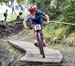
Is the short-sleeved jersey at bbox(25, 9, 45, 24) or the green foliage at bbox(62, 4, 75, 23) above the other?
the short-sleeved jersey at bbox(25, 9, 45, 24)

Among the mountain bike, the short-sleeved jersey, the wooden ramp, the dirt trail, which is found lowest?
the dirt trail

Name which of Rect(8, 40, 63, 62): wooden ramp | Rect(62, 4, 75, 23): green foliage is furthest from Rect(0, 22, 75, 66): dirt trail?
Rect(62, 4, 75, 23): green foliage

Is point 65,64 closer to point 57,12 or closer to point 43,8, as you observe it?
point 57,12

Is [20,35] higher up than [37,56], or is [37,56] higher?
[37,56]

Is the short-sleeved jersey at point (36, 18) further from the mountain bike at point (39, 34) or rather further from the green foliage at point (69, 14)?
the green foliage at point (69, 14)

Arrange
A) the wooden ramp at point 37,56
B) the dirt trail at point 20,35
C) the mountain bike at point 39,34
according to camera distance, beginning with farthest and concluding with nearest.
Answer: the dirt trail at point 20,35 < the mountain bike at point 39,34 < the wooden ramp at point 37,56

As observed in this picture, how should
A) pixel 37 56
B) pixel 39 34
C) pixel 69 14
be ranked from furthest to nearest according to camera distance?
pixel 69 14 → pixel 37 56 → pixel 39 34

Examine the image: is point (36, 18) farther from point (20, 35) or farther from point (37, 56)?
point (20, 35)

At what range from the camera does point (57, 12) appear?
789 inches

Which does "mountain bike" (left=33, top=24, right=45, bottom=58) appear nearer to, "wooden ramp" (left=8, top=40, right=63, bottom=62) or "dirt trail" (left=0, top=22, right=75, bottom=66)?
"wooden ramp" (left=8, top=40, right=63, bottom=62)

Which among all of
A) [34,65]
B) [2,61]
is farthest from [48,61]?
[2,61]

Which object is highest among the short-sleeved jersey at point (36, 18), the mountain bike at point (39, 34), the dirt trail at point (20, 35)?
the short-sleeved jersey at point (36, 18)

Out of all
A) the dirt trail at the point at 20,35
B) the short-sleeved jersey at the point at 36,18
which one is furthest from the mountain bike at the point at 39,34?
the dirt trail at the point at 20,35

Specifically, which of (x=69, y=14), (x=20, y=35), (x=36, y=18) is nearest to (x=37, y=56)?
(x=36, y=18)
